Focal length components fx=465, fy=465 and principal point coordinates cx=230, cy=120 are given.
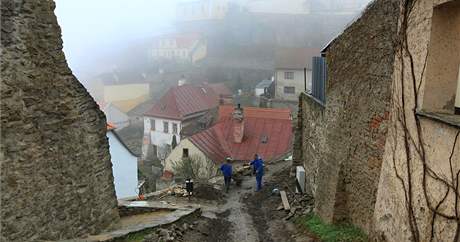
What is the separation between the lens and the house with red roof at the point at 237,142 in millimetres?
27722

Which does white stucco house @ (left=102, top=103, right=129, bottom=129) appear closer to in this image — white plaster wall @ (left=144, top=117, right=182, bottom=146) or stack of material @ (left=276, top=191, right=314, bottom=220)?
white plaster wall @ (left=144, top=117, right=182, bottom=146)

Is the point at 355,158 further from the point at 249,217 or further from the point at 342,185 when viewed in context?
the point at 249,217

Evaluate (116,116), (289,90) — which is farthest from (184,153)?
(116,116)

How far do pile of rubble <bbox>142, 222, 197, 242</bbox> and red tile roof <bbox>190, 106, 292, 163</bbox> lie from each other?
17.0m

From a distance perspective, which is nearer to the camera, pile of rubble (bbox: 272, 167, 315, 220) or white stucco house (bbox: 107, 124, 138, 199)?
pile of rubble (bbox: 272, 167, 315, 220)

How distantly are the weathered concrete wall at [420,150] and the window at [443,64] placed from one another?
11mm

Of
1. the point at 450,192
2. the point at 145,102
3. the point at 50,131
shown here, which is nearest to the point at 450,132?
the point at 450,192

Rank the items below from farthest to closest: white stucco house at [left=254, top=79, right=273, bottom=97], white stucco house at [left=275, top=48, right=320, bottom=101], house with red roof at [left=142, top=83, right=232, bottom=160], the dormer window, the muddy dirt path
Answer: white stucco house at [left=254, top=79, right=273, bottom=97], white stucco house at [left=275, top=48, right=320, bottom=101], house with red roof at [left=142, top=83, right=232, bottom=160], the dormer window, the muddy dirt path

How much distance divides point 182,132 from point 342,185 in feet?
106

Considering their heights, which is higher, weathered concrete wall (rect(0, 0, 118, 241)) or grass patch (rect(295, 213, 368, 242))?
weathered concrete wall (rect(0, 0, 118, 241))

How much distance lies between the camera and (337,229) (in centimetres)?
905

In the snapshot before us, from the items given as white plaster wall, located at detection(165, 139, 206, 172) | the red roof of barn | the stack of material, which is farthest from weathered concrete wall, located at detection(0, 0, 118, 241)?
the red roof of barn

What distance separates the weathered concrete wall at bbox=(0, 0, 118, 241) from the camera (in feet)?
22.0

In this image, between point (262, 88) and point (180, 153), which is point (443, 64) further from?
point (262, 88)
